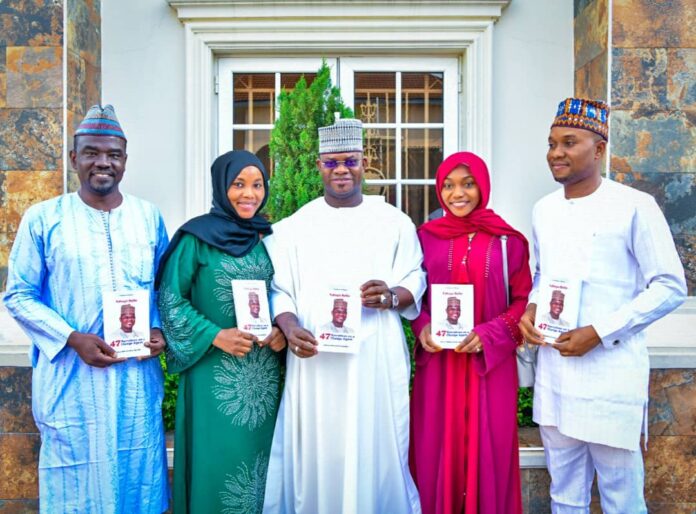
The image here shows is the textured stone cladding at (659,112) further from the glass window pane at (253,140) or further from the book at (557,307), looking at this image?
Answer: the glass window pane at (253,140)

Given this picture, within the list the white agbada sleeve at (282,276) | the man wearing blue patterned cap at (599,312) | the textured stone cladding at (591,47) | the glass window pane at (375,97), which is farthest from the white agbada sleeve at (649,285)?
the glass window pane at (375,97)

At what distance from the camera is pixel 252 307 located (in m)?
2.88

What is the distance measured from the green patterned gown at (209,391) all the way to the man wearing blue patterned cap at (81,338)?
0.16 meters

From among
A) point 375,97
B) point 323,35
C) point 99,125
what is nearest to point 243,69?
point 323,35

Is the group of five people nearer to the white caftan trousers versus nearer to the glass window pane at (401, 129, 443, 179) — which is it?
the white caftan trousers

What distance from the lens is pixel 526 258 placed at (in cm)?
314

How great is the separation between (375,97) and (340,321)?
3.12 m

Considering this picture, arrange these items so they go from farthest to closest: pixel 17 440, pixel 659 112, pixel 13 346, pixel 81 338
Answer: pixel 659 112 < pixel 13 346 < pixel 17 440 < pixel 81 338

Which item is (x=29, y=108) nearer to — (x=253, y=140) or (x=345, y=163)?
(x=253, y=140)

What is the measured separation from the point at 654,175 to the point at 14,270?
3824 millimetres

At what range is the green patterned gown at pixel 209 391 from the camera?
2.93 m

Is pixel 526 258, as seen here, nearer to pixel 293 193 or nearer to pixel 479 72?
pixel 293 193

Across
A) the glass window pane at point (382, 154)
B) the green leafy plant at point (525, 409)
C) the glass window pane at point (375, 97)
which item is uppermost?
the glass window pane at point (375, 97)

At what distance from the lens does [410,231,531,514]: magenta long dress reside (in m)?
2.98
